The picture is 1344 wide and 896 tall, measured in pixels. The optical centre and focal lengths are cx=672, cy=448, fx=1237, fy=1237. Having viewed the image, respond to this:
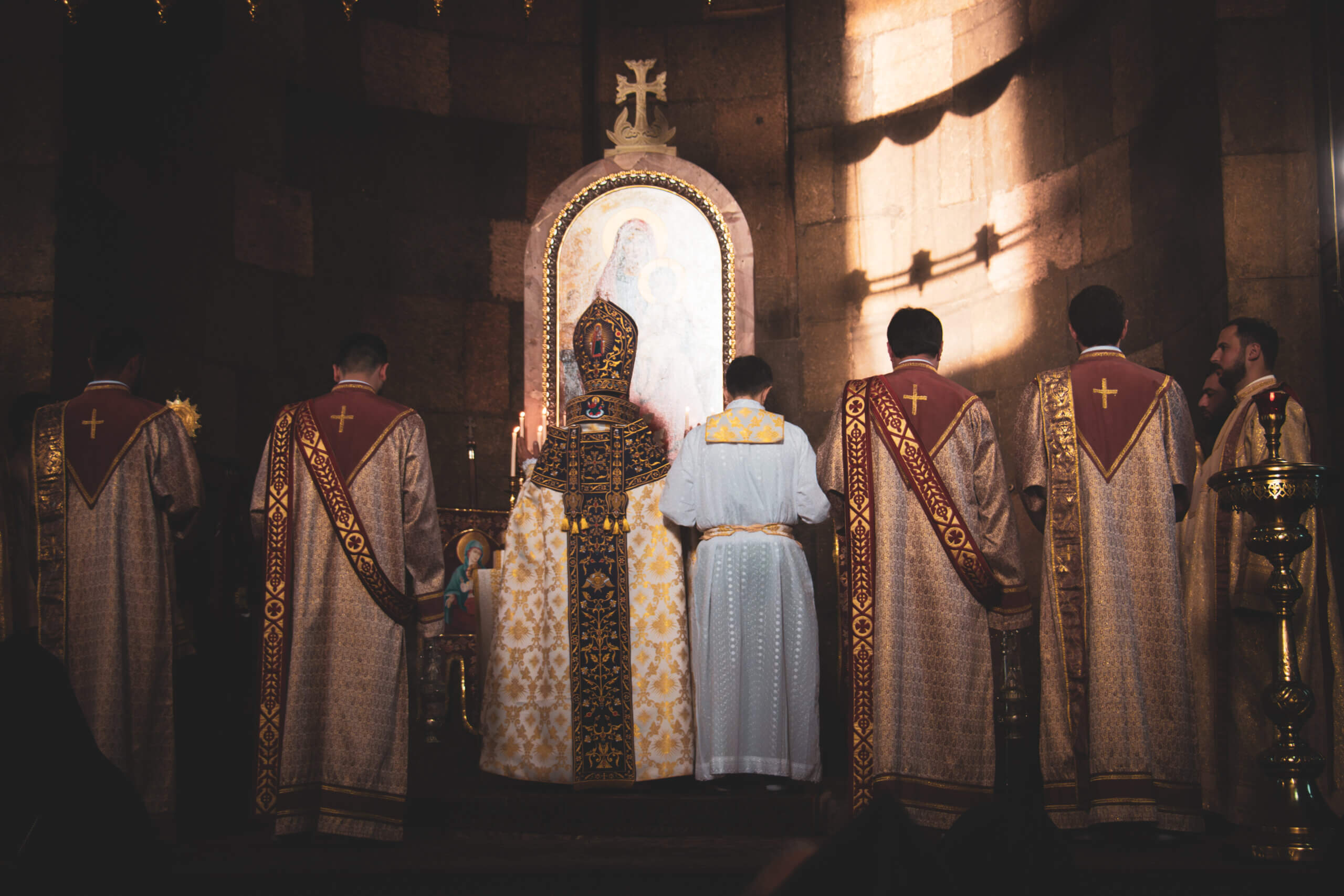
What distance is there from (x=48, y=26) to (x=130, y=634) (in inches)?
145

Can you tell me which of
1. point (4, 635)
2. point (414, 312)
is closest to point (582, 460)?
point (4, 635)

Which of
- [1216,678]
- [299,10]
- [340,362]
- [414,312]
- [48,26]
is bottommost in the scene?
[1216,678]

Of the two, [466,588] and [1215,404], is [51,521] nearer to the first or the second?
[466,588]

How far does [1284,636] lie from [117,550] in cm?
450

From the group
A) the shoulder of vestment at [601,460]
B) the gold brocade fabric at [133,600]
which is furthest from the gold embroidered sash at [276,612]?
the shoulder of vestment at [601,460]

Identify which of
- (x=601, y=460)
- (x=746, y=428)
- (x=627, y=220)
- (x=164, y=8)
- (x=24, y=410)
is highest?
(x=164, y=8)

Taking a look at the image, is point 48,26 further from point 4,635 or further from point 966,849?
point 966,849

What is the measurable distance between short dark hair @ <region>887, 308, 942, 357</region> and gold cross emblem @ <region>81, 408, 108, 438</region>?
337cm

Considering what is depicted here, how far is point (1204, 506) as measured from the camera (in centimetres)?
535

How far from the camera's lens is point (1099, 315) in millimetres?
4777

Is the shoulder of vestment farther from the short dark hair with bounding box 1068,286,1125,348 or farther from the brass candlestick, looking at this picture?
the brass candlestick

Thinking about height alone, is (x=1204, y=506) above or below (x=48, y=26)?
below

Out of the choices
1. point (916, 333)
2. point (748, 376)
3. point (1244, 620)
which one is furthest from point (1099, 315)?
point (748, 376)

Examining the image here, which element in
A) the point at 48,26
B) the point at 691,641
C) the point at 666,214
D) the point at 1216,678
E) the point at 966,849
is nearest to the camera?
the point at 966,849
